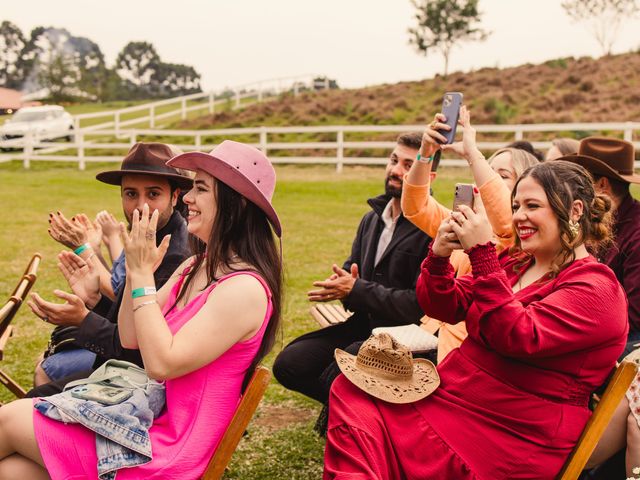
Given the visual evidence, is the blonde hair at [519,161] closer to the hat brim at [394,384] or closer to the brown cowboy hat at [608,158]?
the brown cowboy hat at [608,158]

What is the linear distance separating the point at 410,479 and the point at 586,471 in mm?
1100

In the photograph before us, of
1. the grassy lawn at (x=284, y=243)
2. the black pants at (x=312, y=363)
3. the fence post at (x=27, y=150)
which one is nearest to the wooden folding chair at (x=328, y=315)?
the black pants at (x=312, y=363)

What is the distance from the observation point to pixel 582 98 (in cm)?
2736

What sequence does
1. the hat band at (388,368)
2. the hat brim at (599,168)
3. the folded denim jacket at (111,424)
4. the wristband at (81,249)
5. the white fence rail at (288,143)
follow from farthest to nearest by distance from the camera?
1. the white fence rail at (288,143)
2. the hat brim at (599,168)
3. the wristband at (81,249)
4. the hat band at (388,368)
5. the folded denim jacket at (111,424)

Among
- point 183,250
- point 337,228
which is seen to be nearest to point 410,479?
point 183,250

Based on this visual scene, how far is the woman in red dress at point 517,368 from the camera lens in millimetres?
2445

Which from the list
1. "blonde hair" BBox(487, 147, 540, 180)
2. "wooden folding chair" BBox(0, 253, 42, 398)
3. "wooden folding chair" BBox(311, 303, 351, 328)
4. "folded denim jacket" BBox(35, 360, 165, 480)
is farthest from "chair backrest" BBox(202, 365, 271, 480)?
"blonde hair" BBox(487, 147, 540, 180)

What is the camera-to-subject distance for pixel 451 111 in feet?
11.9

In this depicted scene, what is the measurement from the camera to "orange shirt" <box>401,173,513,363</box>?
359cm

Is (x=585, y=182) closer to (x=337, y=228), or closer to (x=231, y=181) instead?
(x=231, y=181)

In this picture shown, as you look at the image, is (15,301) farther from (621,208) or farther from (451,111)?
(621,208)

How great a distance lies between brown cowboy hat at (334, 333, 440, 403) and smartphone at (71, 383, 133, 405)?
0.82 metres

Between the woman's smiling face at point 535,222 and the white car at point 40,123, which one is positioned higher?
the woman's smiling face at point 535,222

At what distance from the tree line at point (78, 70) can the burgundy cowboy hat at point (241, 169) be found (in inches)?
332
